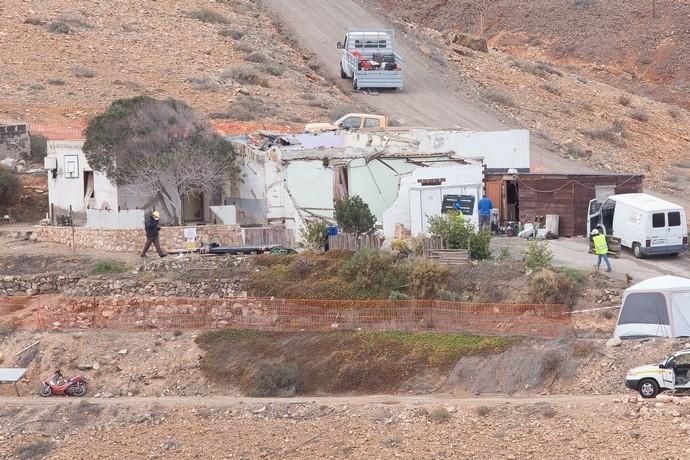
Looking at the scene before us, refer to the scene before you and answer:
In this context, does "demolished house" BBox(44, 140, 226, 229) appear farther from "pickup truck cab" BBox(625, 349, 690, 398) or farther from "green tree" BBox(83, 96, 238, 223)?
"pickup truck cab" BBox(625, 349, 690, 398)

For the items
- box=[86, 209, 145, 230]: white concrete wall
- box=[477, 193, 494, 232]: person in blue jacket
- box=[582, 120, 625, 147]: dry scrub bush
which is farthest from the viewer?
box=[582, 120, 625, 147]: dry scrub bush

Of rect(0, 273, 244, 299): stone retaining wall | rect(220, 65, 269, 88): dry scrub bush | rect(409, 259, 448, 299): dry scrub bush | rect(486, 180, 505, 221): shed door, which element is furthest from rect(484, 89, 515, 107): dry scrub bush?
rect(0, 273, 244, 299): stone retaining wall

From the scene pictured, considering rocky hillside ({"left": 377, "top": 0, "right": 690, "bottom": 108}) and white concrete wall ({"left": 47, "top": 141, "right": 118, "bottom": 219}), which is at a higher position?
rocky hillside ({"left": 377, "top": 0, "right": 690, "bottom": 108})

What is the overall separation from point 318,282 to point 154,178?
6784 mm

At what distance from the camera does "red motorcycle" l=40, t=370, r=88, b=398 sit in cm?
2652

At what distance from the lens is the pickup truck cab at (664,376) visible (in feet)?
73.4

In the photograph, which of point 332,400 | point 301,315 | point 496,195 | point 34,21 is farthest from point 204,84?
point 332,400

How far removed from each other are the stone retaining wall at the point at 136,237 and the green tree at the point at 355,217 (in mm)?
2710

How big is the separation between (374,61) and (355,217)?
22639mm

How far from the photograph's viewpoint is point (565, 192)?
111 ft

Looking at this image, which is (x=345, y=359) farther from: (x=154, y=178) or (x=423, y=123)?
(x=423, y=123)

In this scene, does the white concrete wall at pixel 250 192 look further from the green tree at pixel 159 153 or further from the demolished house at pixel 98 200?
the demolished house at pixel 98 200

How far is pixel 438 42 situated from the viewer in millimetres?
61812

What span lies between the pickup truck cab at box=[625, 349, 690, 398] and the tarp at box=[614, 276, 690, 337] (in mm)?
2360
